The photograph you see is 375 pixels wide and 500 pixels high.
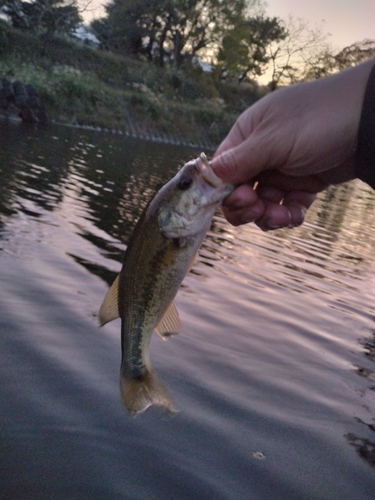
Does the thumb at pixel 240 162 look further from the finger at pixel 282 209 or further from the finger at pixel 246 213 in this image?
the finger at pixel 282 209

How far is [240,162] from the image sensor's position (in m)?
2.64

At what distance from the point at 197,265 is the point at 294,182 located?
614cm

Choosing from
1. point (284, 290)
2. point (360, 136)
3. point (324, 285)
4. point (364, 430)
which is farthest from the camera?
point (324, 285)

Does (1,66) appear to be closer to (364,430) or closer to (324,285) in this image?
(324,285)

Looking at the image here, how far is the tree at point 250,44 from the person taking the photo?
62.1 m

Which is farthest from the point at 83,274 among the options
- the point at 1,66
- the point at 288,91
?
the point at 1,66

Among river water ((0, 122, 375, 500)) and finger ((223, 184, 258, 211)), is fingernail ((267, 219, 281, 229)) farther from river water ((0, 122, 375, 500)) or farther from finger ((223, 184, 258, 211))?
river water ((0, 122, 375, 500))

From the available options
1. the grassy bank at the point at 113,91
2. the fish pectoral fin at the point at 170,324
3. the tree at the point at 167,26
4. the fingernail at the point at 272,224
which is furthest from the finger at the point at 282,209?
the tree at the point at 167,26

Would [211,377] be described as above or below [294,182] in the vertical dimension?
below

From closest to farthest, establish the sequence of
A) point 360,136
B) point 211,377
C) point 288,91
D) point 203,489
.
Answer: point 360,136 < point 288,91 < point 203,489 < point 211,377

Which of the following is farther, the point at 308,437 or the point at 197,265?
the point at 197,265

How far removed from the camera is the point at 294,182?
3275 millimetres

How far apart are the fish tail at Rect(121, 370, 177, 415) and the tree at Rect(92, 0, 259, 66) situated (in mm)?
55540

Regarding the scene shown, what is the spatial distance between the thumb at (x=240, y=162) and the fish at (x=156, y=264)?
44 mm
